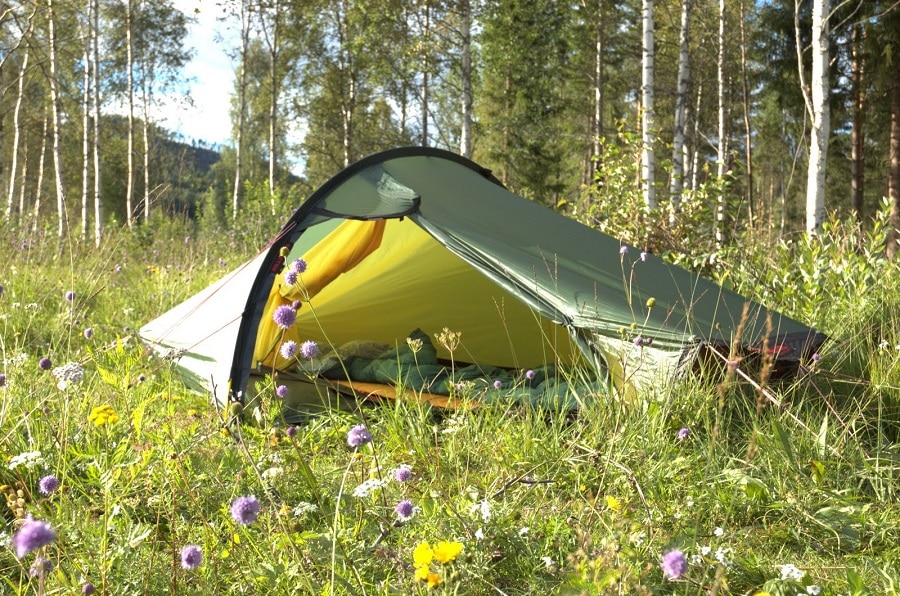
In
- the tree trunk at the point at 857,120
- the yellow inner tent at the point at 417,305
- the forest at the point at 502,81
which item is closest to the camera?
the yellow inner tent at the point at 417,305

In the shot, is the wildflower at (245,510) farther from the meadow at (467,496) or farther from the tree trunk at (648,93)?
the tree trunk at (648,93)

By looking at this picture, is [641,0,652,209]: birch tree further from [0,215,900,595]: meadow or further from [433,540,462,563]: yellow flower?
[433,540,462,563]: yellow flower

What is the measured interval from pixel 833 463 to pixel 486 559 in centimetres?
114

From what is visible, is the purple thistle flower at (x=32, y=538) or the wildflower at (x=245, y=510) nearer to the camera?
the purple thistle flower at (x=32, y=538)

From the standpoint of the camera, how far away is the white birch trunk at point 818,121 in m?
5.22

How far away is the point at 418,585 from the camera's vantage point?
4.64ft

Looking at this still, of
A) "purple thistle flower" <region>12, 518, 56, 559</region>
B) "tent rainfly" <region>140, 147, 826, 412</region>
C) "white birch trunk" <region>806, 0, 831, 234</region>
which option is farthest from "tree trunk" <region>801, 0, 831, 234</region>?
"purple thistle flower" <region>12, 518, 56, 559</region>

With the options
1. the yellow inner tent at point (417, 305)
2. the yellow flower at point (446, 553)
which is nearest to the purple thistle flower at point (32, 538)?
the yellow flower at point (446, 553)

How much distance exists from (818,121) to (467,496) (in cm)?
463

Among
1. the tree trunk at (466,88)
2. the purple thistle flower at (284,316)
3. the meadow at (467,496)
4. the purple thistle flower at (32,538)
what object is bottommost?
the meadow at (467,496)

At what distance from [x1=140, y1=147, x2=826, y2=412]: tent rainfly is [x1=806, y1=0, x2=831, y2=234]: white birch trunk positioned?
95.2 inches

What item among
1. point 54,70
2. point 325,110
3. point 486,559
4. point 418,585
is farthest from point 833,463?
point 325,110

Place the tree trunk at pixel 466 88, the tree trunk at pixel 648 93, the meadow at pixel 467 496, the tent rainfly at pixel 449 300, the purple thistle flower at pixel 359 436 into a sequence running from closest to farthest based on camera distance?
1. the purple thistle flower at pixel 359 436
2. the meadow at pixel 467 496
3. the tent rainfly at pixel 449 300
4. the tree trunk at pixel 648 93
5. the tree trunk at pixel 466 88

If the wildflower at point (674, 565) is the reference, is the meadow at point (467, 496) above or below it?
below
